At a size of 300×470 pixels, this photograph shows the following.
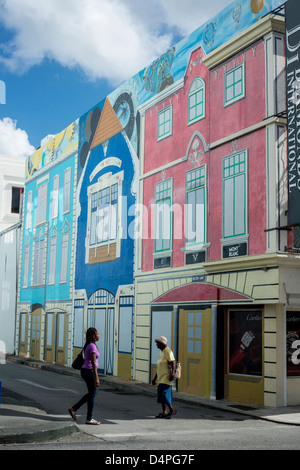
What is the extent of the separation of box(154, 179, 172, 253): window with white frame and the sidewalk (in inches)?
172

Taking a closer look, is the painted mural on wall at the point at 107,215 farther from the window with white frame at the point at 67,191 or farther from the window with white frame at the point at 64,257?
the window with white frame at the point at 64,257

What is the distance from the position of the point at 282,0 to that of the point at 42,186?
60.8 feet

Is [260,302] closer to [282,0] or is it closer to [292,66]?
[292,66]

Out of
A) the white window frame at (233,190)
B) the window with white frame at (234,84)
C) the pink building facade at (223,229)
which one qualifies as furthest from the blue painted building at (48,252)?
the window with white frame at (234,84)

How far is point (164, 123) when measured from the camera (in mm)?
19250

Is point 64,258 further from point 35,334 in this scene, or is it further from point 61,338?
point 35,334

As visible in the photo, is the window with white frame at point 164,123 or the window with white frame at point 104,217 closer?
the window with white frame at point 164,123

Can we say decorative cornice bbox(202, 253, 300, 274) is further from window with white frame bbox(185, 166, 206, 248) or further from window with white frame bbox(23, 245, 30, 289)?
window with white frame bbox(23, 245, 30, 289)

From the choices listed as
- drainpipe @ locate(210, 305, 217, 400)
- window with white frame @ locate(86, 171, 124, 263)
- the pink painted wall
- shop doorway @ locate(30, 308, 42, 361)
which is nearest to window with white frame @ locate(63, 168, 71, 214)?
window with white frame @ locate(86, 171, 124, 263)

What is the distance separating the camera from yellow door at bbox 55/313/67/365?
26.0 meters

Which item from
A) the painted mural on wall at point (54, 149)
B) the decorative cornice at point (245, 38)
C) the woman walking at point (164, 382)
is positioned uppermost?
the painted mural on wall at point (54, 149)

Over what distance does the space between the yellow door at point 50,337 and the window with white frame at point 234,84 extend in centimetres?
1529

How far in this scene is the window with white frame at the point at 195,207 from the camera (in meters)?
16.8
